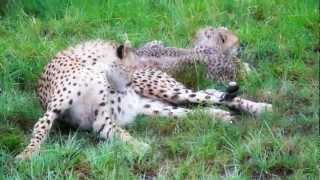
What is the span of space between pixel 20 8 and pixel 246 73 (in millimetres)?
1794

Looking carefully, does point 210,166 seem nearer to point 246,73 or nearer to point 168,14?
point 246,73

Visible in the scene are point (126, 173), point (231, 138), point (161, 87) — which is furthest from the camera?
point (161, 87)

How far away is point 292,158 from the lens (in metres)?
4.08

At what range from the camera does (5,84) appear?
516 centimetres

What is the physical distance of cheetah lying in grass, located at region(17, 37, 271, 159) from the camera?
15.0 feet

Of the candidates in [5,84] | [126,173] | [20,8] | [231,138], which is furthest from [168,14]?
[126,173]

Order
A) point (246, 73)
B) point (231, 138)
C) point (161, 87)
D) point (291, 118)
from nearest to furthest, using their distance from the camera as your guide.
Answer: point (231, 138)
point (291, 118)
point (161, 87)
point (246, 73)

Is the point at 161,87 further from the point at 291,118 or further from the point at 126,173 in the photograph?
the point at 126,173

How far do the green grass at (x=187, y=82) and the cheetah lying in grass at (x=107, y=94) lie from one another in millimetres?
88

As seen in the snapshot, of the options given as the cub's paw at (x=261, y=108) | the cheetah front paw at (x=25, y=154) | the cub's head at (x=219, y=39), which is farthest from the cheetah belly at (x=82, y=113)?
the cub's head at (x=219, y=39)

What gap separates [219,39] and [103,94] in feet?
4.84

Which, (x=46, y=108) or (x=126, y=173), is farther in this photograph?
(x=46, y=108)

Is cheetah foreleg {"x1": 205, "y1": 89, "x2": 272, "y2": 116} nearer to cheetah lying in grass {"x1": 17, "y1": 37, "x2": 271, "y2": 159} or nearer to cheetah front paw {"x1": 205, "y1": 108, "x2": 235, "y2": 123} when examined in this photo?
cheetah lying in grass {"x1": 17, "y1": 37, "x2": 271, "y2": 159}

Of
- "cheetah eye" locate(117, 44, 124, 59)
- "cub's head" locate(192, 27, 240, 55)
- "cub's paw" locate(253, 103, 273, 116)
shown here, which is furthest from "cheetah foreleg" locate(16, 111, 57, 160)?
"cub's head" locate(192, 27, 240, 55)
